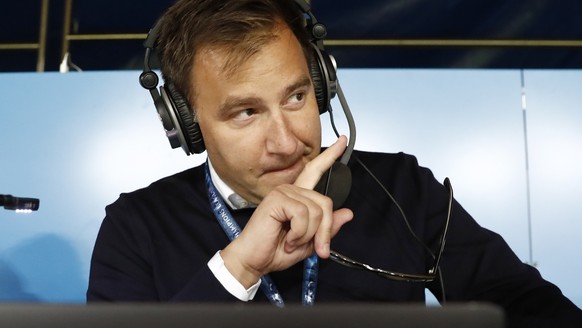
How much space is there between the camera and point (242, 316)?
0.44 m

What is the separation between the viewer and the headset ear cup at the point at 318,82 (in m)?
1.25

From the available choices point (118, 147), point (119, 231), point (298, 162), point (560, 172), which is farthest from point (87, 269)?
point (560, 172)

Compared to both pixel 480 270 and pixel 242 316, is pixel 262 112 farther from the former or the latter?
pixel 242 316

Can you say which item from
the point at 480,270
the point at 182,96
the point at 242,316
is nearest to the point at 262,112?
the point at 182,96

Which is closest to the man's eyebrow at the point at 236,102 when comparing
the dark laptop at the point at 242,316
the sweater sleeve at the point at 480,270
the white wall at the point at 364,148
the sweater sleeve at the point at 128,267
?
the sweater sleeve at the point at 128,267

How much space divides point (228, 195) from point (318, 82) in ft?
0.77

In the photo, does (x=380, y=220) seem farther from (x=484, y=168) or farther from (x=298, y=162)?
(x=484, y=168)

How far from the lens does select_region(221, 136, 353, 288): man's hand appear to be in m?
→ 0.95

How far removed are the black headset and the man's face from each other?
0.02 meters

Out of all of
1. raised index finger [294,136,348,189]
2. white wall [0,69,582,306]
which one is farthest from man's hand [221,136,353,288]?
white wall [0,69,582,306]

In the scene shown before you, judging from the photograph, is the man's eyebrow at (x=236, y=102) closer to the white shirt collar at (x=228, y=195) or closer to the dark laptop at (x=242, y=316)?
the white shirt collar at (x=228, y=195)

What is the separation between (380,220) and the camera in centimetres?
129

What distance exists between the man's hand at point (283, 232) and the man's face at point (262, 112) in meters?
0.17

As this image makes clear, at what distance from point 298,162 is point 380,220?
193mm
